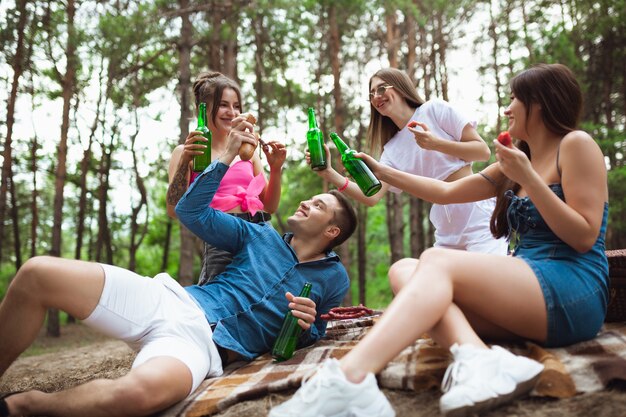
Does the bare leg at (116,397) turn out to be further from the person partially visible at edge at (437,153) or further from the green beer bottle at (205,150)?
the person partially visible at edge at (437,153)

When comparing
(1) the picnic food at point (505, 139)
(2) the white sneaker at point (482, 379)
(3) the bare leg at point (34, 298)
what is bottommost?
(2) the white sneaker at point (482, 379)

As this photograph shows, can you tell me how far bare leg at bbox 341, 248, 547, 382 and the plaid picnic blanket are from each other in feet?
0.64

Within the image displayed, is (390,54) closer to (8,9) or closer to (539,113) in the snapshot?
(8,9)

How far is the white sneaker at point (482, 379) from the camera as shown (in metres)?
1.77

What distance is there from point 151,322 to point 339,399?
116cm

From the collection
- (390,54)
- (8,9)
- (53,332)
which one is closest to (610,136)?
(390,54)

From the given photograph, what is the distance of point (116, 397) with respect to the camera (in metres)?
2.13

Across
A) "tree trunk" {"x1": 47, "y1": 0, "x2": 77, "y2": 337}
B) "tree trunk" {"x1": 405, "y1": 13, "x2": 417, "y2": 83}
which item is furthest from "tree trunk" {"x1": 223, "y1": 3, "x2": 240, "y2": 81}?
"tree trunk" {"x1": 405, "y1": 13, "x2": 417, "y2": 83}

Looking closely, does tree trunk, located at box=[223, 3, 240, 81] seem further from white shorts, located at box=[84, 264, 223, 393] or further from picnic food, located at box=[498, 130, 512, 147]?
picnic food, located at box=[498, 130, 512, 147]

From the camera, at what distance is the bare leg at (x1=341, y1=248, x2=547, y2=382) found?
1.95 meters

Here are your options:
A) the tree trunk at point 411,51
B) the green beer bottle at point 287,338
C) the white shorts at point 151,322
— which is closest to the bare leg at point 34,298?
the white shorts at point 151,322

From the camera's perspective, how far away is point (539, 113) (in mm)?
2404

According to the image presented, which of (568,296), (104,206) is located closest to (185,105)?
(104,206)

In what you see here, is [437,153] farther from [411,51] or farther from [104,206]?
[104,206]
